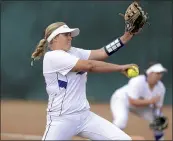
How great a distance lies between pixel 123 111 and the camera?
8.50 metres

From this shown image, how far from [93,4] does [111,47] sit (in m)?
7.83

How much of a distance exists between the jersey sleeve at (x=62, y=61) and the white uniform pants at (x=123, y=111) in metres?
2.71

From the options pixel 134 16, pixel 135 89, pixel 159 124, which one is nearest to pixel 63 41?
pixel 134 16

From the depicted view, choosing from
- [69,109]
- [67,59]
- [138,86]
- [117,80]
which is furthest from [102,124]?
[117,80]

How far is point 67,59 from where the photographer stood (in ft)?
18.5

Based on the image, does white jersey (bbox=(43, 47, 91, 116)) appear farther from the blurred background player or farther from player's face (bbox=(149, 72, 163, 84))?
player's face (bbox=(149, 72, 163, 84))

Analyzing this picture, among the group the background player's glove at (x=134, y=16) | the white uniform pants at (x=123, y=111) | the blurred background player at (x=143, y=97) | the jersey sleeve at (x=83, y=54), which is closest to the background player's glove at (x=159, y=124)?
the blurred background player at (x=143, y=97)

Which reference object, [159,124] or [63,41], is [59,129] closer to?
[63,41]

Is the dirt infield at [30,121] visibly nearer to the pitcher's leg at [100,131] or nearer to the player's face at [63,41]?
the pitcher's leg at [100,131]

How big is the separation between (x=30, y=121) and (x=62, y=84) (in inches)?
221

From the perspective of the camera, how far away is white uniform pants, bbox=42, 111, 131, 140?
5.66m

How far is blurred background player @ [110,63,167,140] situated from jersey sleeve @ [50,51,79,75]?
2813 millimetres

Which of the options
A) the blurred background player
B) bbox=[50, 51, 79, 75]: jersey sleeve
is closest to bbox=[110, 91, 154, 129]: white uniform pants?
the blurred background player

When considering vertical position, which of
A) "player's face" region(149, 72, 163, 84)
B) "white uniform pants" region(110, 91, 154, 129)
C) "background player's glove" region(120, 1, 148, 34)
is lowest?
"white uniform pants" region(110, 91, 154, 129)
